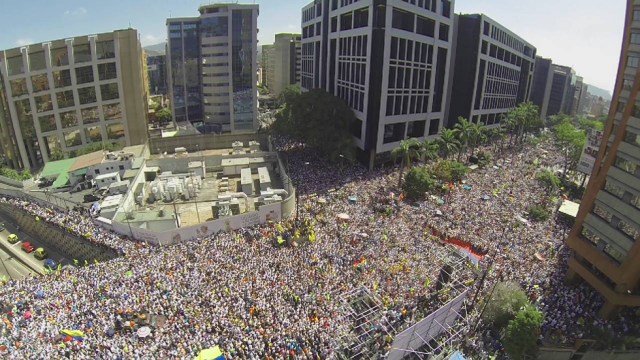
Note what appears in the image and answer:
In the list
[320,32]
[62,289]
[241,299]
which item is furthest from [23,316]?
[320,32]

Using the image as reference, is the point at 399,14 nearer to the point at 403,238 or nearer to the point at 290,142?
the point at 290,142

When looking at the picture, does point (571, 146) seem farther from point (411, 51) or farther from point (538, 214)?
point (411, 51)

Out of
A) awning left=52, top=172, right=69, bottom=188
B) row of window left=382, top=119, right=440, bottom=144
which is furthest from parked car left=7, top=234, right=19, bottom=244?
row of window left=382, top=119, right=440, bottom=144

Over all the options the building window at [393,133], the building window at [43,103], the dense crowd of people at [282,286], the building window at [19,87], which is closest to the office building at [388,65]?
the building window at [393,133]

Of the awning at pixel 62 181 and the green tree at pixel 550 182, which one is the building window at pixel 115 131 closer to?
the awning at pixel 62 181

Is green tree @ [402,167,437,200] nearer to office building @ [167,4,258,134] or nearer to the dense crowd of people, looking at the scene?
the dense crowd of people

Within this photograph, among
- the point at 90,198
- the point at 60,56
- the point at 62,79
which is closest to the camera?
the point at 90,198

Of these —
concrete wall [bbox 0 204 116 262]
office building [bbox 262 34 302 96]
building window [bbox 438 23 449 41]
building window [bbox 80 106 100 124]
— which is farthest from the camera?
office building [bbox 262 34 302 96]

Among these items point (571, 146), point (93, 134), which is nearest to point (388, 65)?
point (571, 146)
